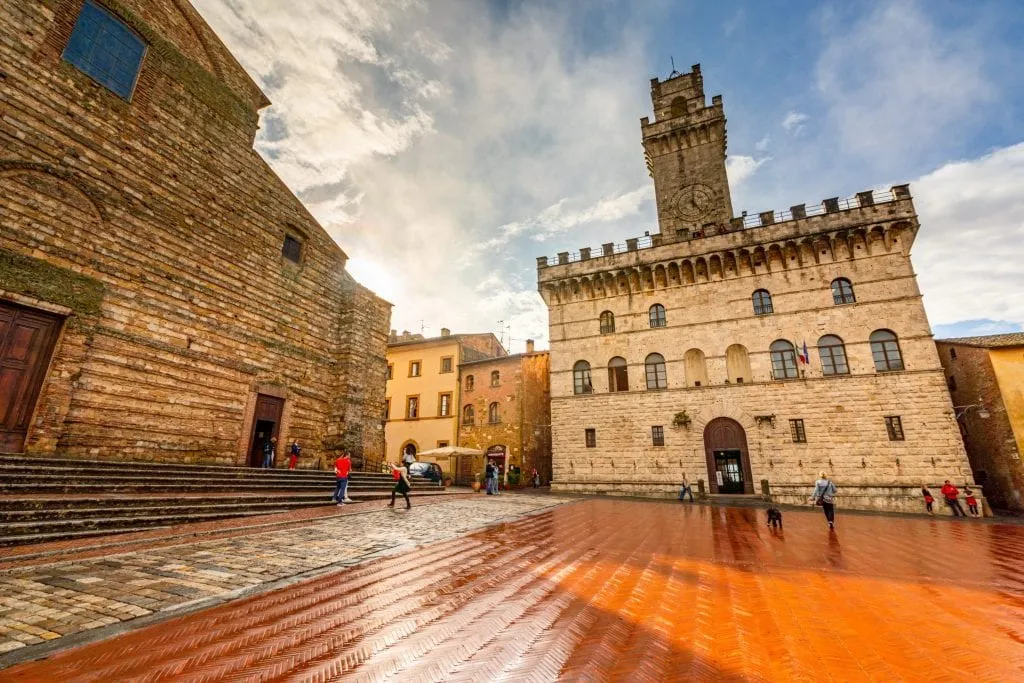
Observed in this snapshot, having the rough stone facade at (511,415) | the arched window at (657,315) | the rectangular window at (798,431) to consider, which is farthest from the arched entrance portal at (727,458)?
the rough stone facade at (511,415)

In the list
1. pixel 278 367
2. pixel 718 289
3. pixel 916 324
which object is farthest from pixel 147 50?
pixel 916 324

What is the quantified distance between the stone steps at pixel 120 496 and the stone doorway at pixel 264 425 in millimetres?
2013

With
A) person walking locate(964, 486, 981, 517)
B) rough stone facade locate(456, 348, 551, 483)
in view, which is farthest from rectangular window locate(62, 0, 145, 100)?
person walking locate(964, 486, 981, 517)

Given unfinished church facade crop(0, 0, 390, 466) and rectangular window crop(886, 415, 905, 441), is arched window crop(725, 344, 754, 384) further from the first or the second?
unfinished church facade crop(0, 0, 390, 466)

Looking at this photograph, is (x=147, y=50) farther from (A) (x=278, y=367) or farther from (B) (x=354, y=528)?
(B) (x=354, y=528)

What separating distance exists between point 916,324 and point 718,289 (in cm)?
760

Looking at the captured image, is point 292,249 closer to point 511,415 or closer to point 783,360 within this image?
point 511,415

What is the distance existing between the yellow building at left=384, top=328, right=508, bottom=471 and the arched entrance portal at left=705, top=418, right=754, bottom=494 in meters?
16.0

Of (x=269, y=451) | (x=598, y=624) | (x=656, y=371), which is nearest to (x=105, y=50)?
(x=269, y=451)

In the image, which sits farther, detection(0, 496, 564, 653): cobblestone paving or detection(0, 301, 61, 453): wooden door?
detection(0, 301, 61, 453): wooden door

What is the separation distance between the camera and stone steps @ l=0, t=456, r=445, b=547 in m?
6.16

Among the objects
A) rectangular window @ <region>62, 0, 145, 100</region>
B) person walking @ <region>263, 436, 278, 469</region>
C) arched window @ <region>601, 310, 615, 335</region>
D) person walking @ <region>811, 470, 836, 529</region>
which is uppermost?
rectangular window @ <region>62, 0, 145, 100</region>

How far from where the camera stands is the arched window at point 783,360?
1877 centimetres

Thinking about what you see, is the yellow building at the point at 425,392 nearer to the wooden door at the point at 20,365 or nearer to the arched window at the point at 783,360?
the arched window at the point at 783,360
